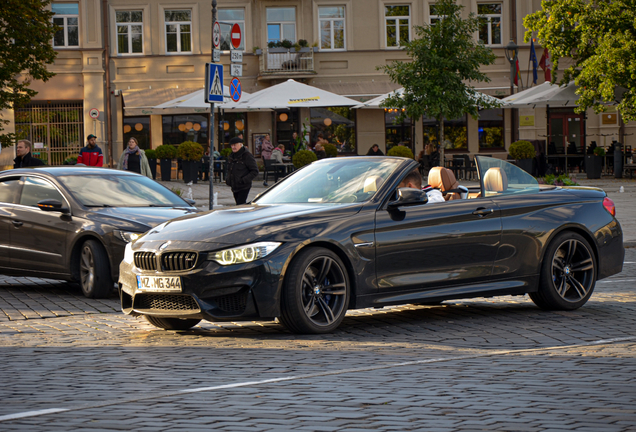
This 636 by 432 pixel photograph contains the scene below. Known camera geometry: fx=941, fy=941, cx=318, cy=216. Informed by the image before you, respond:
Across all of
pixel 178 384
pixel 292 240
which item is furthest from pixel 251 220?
pixel 178 384

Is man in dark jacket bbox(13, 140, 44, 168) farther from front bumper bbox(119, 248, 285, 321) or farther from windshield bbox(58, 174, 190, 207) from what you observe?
front bumper bbox(119, 248, 285, 321)

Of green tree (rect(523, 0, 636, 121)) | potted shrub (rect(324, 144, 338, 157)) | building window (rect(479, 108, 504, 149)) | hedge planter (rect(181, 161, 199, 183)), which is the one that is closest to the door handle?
green tree (rect(523, 0, 636, 121))

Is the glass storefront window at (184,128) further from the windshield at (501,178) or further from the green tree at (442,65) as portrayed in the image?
the windshield at (501,178)

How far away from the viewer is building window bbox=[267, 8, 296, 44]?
4034cm

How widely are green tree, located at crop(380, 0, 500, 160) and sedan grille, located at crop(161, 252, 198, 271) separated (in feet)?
72.4

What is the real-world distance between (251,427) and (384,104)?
26633 millimetres

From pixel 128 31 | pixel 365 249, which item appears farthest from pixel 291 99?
pixel 365 249

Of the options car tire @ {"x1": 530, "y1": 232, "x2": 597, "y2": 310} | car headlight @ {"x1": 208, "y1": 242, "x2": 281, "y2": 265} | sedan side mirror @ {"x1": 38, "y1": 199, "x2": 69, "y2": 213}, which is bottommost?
car tire @ {"x1": 530, "y1": 232, "x2": 597, "y2": 310}

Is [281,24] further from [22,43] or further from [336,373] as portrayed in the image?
[336,373]

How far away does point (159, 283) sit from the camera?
289 inches

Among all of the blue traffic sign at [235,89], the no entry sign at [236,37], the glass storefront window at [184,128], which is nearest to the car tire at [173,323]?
the blue traffic sign at [235,89]

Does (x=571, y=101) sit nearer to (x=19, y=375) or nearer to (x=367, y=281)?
(x=367, y=281)

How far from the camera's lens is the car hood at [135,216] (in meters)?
10.5

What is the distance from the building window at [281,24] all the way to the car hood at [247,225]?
109 feet
